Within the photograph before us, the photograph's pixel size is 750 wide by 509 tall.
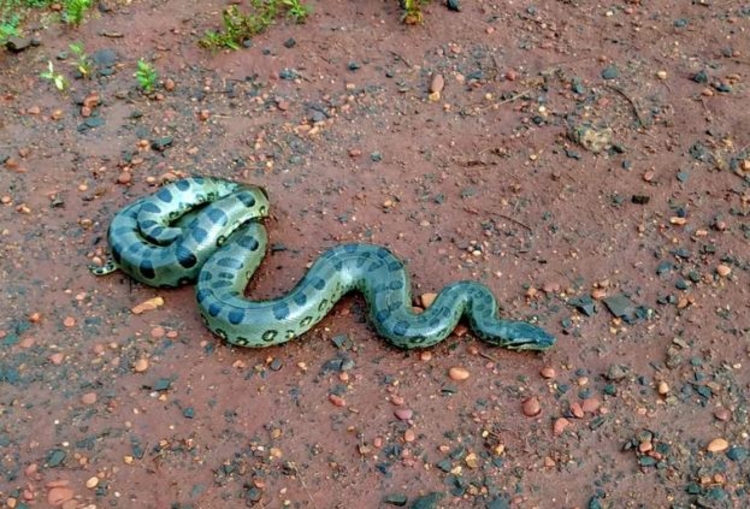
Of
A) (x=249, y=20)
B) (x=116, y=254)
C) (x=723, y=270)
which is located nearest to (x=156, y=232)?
(x=116, y=254)

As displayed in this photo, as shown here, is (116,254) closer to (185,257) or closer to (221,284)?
(185,257)

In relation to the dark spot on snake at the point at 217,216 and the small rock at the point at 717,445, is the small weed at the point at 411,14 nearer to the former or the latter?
the dark spot on snake at the point at 217,216

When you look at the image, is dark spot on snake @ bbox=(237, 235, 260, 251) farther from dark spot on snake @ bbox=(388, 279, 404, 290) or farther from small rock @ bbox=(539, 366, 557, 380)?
small rock @ bbox=(539, 366, 557, 380)

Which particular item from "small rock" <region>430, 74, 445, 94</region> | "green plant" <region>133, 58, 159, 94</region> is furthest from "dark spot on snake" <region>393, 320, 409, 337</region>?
"green plant" <region>133, 58, 159, 94</region>

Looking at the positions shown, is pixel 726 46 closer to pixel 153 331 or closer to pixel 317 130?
pixel 317 130

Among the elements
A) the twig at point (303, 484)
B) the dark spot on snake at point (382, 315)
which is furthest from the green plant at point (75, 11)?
the twig at point (303, 484)

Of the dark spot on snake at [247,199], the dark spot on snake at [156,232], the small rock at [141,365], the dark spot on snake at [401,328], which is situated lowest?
the small rock at [141,365]
